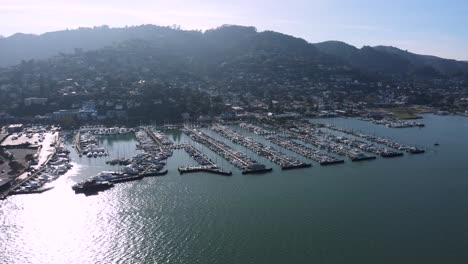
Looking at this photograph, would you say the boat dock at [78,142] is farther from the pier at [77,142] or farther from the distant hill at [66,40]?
the distant hill at [66,40]

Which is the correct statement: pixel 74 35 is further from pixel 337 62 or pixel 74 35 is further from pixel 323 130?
pixel 323 130

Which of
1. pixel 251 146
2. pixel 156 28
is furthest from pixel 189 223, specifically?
pixel 156 28

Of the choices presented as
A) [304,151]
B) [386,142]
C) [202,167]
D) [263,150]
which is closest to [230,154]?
[263,150]

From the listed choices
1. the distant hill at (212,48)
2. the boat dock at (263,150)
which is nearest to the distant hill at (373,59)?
the distant hill at (212,48)

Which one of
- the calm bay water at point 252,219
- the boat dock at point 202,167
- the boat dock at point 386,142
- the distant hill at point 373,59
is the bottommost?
the calm bay water at point 252,219

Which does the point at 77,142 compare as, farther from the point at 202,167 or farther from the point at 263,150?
the point at 263,150
